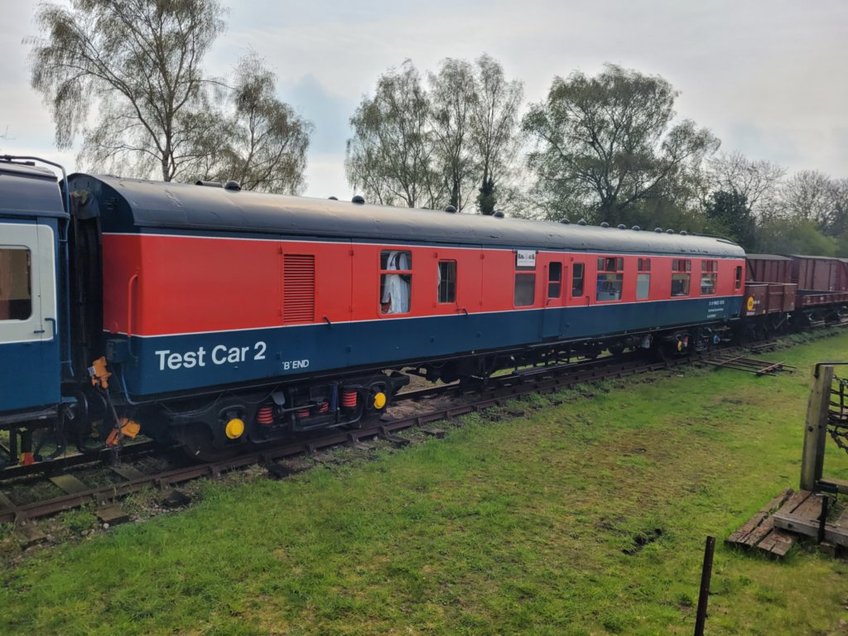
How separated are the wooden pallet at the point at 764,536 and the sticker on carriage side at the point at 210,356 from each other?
6.00m

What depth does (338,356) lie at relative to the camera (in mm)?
9383

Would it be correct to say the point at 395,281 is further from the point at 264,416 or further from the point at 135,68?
the point at 135,68

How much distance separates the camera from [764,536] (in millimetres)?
6453

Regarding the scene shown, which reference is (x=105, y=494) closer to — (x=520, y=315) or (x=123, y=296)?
(x=123, y=296)

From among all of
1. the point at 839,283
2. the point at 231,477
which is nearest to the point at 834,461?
the point at 231,477

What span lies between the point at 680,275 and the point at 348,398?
1217cm

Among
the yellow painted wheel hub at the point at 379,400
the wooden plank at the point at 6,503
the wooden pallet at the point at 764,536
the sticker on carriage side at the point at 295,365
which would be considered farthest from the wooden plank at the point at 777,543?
the wooden plank at the point at 6,503

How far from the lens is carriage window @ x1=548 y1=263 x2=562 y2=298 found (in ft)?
44.3

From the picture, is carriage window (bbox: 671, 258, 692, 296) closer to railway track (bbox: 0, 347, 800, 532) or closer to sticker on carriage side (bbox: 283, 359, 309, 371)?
railway track (bbox: 0, 347, 800, 532)

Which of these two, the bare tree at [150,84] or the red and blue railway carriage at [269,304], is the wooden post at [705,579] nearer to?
the red and blue railway carriage at [269,304]

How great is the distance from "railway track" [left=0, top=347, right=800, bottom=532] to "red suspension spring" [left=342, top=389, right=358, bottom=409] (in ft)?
1.42

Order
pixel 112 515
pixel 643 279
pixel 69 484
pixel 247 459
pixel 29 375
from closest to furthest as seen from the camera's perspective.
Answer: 1. pixel 29 375
2. pixel 112 515
3. pixel 69 484
4. pixel 247 459
5. pixel 643 279

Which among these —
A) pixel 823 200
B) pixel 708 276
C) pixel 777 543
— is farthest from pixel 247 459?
pixel 823 200

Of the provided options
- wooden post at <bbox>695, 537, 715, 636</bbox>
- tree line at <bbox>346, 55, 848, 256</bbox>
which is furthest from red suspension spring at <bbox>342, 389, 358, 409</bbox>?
tree line at <bbox>346, 55, 848, 256</bbox>
